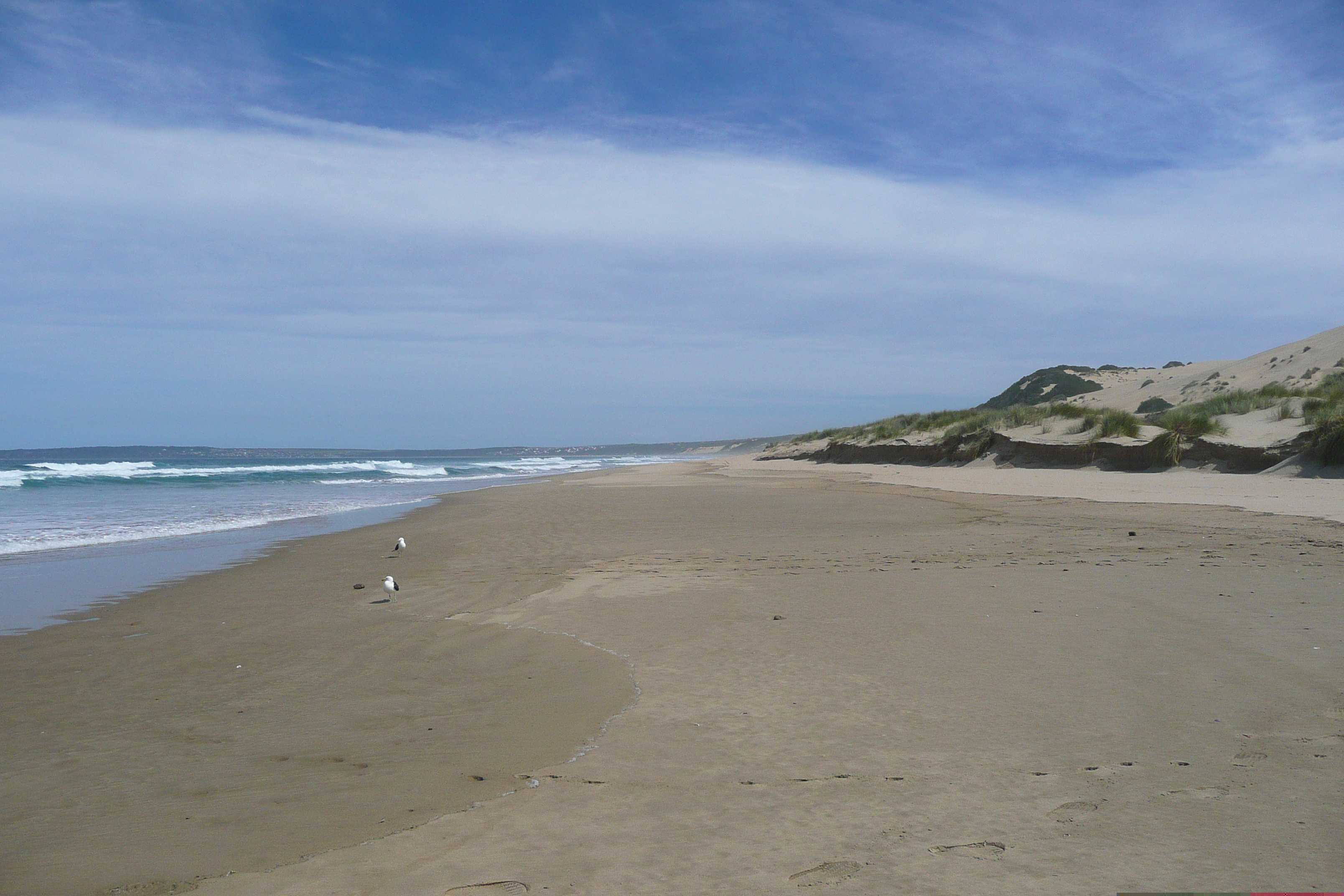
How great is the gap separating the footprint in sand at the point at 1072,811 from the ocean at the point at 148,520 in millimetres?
7393

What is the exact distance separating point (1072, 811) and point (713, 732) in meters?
1.53

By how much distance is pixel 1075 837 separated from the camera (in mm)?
2504

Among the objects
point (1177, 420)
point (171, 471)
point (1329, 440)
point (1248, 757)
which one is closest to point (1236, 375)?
point (1177, 420)

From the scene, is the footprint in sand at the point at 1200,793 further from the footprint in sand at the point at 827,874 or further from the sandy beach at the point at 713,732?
the footprint in sand at the point at 827,874

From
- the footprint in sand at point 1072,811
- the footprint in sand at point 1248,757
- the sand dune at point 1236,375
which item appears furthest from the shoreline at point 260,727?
the sand dune at point 1236,375

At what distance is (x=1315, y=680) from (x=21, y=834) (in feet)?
18.4

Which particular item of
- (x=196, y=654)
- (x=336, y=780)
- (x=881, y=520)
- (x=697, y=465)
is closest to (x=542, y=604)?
(x=196, y=654)

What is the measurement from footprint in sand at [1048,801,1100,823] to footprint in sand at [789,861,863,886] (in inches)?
30.5

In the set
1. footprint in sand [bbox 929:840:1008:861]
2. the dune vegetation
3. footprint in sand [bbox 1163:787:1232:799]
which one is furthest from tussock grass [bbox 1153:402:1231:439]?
footprint in sand [bbox 929:840:1008:861]

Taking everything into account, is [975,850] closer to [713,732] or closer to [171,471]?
[713,732]

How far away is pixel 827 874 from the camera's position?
7.77 ft

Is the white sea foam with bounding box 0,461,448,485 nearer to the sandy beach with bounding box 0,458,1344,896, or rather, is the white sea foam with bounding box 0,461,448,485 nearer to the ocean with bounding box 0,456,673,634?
the ocean with bounding box 0,456,673,634

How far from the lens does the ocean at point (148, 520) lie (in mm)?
8344

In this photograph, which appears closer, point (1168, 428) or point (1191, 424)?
A: point (1191, 424)
